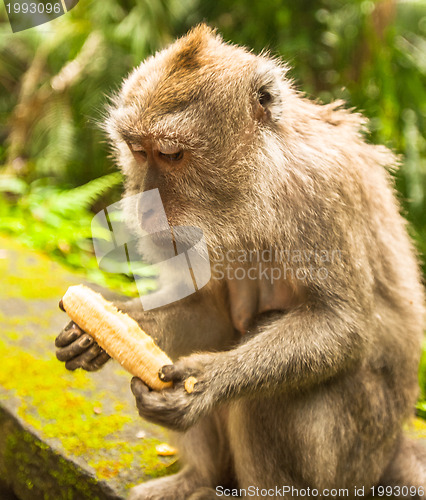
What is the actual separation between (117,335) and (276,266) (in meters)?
0.87

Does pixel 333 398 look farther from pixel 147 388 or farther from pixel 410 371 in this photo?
pixel 147 388

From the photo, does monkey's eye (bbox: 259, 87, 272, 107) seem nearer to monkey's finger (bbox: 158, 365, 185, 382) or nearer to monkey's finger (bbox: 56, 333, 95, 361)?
monkey's finger (bbox: 158, 365, 185, 382)

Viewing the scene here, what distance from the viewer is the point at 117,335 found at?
2.85 m

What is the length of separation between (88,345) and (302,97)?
1.82m

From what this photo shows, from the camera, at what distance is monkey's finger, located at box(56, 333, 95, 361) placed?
298 centimetres

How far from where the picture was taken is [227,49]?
3.03 meters

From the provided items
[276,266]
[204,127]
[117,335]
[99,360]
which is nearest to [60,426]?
[99,360]

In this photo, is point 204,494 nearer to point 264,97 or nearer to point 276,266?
point 276,266

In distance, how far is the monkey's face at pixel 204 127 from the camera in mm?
2793

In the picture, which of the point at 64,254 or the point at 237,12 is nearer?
the point at 237,12

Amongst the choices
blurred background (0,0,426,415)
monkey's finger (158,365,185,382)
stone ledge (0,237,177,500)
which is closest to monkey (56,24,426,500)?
monkey's finger (158,365,185,382)

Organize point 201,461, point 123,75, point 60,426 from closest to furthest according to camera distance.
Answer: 1. point 201,461
2. point 60,426
3. point 123,75

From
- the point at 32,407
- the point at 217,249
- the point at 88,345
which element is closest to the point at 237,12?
the point at 217,249

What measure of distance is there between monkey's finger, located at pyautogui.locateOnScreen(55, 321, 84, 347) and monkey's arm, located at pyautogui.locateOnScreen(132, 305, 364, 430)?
0.50 meters
